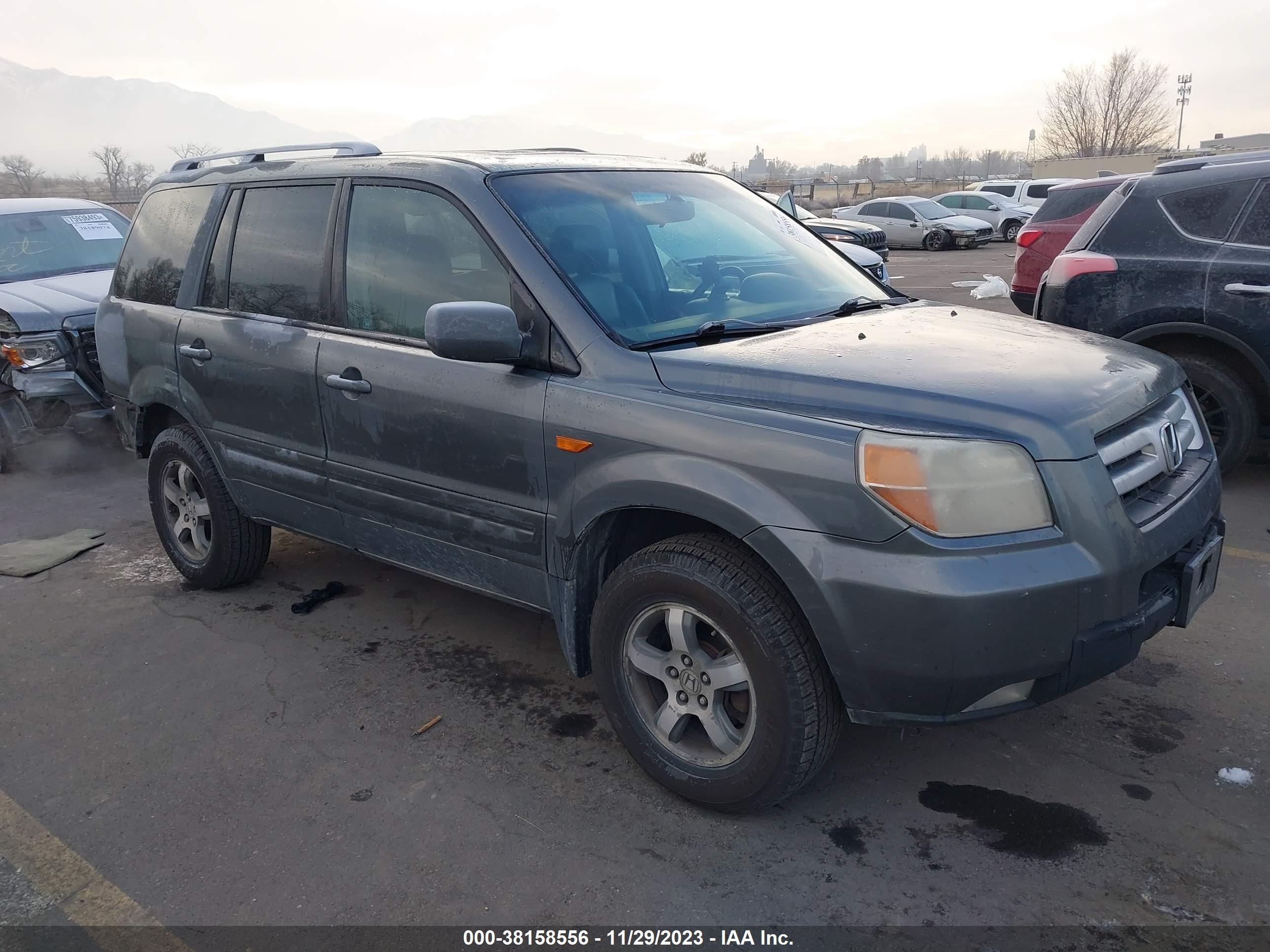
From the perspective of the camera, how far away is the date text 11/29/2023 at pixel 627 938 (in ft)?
7.89

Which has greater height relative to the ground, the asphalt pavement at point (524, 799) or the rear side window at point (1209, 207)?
the rear side window at point (1209, 207)

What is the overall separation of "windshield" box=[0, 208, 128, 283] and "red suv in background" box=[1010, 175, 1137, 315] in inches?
286

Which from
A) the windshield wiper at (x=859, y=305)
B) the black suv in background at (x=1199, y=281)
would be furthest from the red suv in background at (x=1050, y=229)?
the windshield wiper at (x=859, y=305)

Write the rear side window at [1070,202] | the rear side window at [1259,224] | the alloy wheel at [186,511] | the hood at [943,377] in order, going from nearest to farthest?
1. the hood at [943,377]
2. the alloy wheel at [186,511]
3. the rear side window at [1259,224]
4. the rear side window at [1070,202]

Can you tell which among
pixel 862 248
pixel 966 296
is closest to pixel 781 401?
pixel 862 248

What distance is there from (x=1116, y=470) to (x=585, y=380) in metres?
1.49

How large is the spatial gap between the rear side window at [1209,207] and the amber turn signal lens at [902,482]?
4.09m

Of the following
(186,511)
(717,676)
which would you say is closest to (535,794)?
(717,676)

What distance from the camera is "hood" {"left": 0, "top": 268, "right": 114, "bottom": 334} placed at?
22.5 feet

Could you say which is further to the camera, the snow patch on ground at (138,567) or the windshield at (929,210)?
the windshield at (929,210)

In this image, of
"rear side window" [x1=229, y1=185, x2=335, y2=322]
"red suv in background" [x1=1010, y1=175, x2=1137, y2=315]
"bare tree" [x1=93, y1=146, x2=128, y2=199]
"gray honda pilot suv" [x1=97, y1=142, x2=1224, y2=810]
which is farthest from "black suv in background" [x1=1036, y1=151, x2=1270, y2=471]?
"bare tree" [x1=93, y1=146, x2=128, y2=199]

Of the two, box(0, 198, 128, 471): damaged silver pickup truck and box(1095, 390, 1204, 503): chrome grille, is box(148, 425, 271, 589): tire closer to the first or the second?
box(0, 198, 128, 471): damaged silver pickup truck

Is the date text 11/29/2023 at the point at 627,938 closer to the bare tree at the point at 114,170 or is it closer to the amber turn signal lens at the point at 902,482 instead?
the amber turn signal lens at the point at 902,482

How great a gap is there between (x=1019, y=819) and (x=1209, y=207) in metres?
4.19
